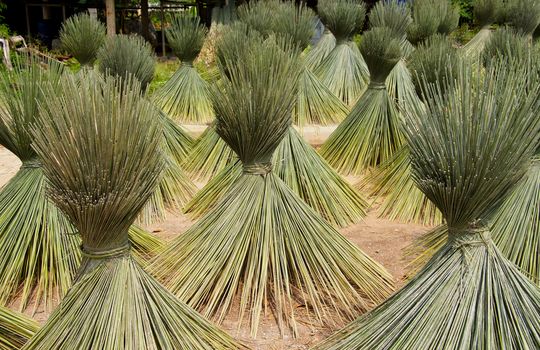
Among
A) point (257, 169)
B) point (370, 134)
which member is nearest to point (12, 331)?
point (257, 169)

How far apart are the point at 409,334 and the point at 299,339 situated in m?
0.81

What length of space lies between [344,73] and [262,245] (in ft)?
13.0

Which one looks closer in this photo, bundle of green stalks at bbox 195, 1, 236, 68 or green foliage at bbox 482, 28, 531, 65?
green foliage at bbox 482, 28, 531, 65

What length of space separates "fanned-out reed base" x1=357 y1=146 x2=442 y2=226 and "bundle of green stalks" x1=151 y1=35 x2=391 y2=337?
0.98 meters

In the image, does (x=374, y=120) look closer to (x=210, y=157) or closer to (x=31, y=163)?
(x=210, y=157)

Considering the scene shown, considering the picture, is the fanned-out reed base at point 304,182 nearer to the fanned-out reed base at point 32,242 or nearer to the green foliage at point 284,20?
the fanned-out reed base at point 32,242

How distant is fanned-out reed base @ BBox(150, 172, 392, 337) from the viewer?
104 inches

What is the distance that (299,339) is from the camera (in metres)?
2.51

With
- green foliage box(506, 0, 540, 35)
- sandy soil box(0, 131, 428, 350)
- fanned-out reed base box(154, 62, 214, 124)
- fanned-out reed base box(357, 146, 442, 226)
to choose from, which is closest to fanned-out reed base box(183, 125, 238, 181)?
sandy soil box(0, 131, 428, 350)

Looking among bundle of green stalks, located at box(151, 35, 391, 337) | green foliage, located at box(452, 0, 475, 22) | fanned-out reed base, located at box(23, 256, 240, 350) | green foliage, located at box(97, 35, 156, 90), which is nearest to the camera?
fanned-out reed base, located at box(23, 256, 240, 350)

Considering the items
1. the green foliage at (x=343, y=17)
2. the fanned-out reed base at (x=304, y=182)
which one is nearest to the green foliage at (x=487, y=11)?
the green foliage at (x=343, y=17)

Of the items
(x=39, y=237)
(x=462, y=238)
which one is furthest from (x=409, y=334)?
(x=39, y=237)

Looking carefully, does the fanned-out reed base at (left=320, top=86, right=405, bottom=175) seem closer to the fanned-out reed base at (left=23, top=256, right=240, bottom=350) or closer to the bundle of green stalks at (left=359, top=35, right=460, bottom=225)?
the bundle of green stalks at (left=359, top=35, right=460, bottom=225)

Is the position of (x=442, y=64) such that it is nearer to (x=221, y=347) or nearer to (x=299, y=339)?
(x=299, y=339)
